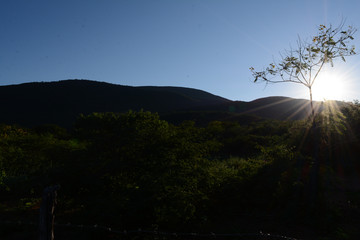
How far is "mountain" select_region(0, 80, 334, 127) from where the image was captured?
6038cm

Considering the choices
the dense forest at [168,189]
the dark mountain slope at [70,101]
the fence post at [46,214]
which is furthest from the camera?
the dark mountain slope at [70,101]

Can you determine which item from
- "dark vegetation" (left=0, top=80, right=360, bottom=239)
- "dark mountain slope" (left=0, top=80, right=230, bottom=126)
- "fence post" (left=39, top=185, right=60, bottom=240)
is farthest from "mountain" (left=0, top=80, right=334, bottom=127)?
"fence post" (left=39, top=185, right=60, bottom=240)

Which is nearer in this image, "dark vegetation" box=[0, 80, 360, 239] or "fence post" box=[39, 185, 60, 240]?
"fence post" box=[39, 185, 60, 240]

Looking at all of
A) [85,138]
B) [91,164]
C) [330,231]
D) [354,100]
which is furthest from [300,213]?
[354,100]

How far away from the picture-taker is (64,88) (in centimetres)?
8475

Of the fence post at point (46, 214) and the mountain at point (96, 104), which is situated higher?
the mountain at point (96, 104)

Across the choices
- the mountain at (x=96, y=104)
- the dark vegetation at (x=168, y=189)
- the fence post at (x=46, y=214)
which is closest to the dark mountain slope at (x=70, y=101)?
the mountain at (x=96, y=104)

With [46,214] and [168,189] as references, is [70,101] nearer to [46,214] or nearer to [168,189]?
[168,189]

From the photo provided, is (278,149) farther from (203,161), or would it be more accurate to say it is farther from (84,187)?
(84,187)

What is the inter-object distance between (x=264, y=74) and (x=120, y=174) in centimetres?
691

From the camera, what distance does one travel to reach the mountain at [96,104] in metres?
60.4

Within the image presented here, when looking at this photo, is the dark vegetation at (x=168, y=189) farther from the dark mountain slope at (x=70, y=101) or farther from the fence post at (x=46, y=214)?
the dark mountain slope at (x=70, y=101)

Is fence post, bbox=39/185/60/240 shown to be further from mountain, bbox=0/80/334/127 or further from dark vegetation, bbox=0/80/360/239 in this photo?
mountain, bbox=0/80/334/127

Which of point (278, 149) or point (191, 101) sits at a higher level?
point (191, 101)
